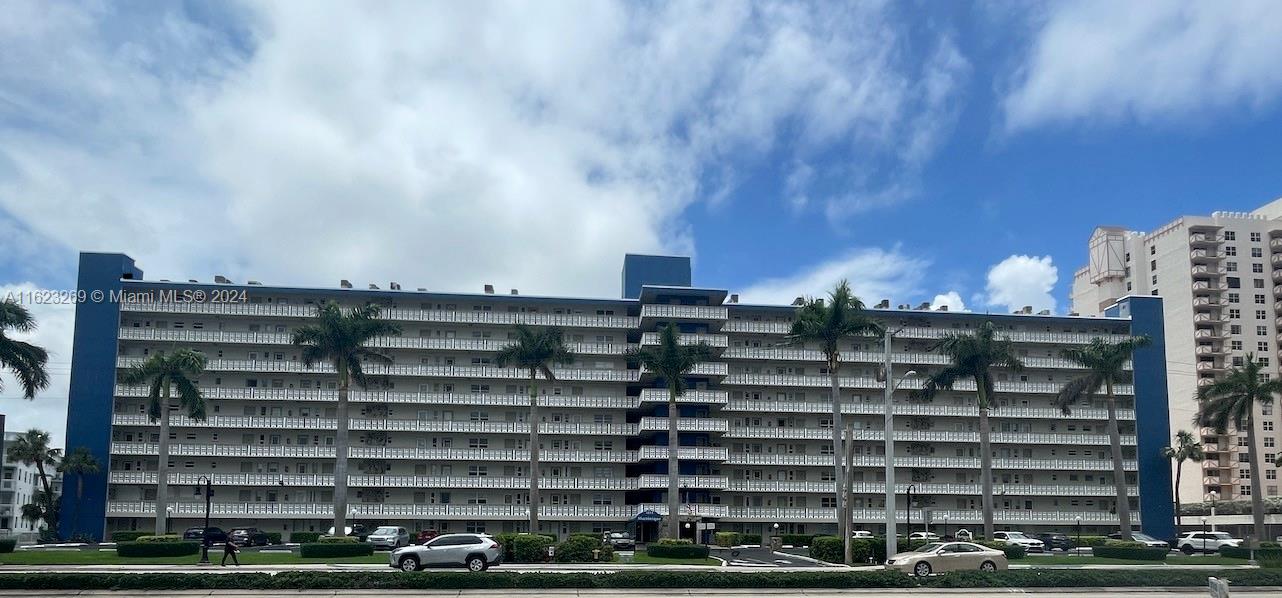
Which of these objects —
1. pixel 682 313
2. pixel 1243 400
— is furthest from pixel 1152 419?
pixel 682 313

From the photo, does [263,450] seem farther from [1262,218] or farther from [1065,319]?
[1262,218]

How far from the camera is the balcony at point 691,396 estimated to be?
342 ft

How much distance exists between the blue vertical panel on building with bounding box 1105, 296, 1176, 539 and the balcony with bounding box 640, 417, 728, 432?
136 feet

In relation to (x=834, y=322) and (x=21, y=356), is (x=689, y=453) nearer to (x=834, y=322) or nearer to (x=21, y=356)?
(x=834, y=322)

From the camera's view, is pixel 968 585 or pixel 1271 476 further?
pixel 1271 476

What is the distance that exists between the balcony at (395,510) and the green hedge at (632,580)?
64.5 m

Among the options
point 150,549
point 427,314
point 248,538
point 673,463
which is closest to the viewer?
point 150,549

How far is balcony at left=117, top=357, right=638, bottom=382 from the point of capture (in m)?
107

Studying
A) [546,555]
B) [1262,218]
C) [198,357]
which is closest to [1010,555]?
[546,555]

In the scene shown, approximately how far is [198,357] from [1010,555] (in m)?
60.0

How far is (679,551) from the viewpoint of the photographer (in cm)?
6544

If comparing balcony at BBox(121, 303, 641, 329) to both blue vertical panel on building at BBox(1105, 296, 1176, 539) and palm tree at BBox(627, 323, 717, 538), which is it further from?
blue vertical panel on building at BBox(1105, 296, 1176, 539)

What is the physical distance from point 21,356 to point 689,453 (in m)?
57.5

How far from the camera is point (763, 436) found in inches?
4279
